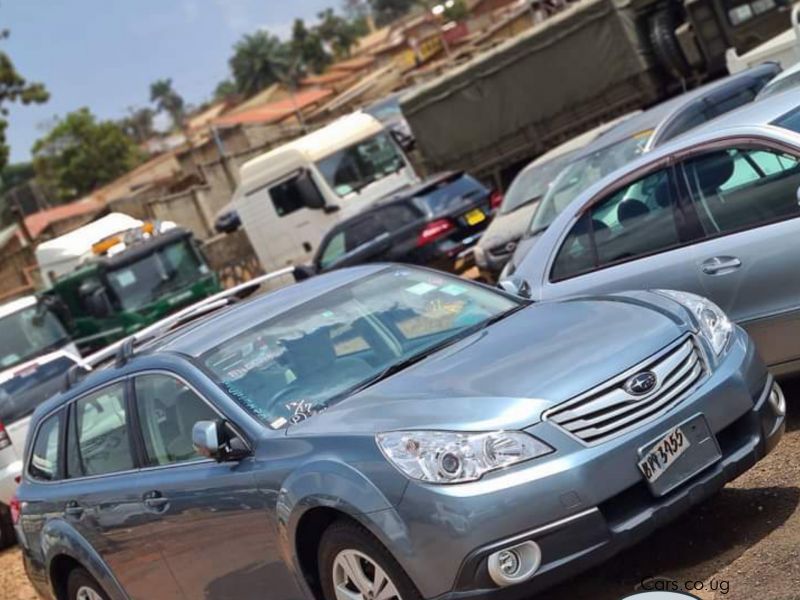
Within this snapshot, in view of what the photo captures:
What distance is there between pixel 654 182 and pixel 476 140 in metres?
17.4

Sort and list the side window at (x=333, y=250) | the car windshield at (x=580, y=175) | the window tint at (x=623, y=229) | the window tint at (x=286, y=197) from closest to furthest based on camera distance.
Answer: the window tint at (x=623, y=229) < the car windshield at (x=580, y=175) < the side window at (x=333, y=250) < the window tint at (x=286, y=197)

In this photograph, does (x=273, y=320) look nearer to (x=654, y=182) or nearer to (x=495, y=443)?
(x=495, y=443)

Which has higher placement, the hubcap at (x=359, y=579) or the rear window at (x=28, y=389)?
the rear window at (x=28, y=389)

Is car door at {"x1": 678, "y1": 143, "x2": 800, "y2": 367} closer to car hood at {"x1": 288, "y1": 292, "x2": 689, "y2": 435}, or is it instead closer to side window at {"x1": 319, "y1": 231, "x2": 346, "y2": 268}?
car hood at {"x1": 288, "y1": 292, "x2": 689, "y2": 435}

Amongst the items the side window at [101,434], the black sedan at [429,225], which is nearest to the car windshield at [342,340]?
the side window at [101,434]

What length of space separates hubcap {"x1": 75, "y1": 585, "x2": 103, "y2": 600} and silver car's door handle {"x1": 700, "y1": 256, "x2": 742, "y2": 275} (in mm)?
3569

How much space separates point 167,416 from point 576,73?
17.6 meters

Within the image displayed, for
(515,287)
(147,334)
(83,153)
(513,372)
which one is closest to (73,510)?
(147,334)

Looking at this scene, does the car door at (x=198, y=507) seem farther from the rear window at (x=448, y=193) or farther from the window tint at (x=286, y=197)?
the window tint at (x=286, y=197)

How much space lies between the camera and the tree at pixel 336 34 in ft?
410

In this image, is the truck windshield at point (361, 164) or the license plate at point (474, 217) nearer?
the license plate at point (474, 217)

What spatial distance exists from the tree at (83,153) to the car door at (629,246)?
81544 mm

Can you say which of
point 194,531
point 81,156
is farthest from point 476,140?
point 81,156

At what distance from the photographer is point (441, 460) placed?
4527 millimetres
